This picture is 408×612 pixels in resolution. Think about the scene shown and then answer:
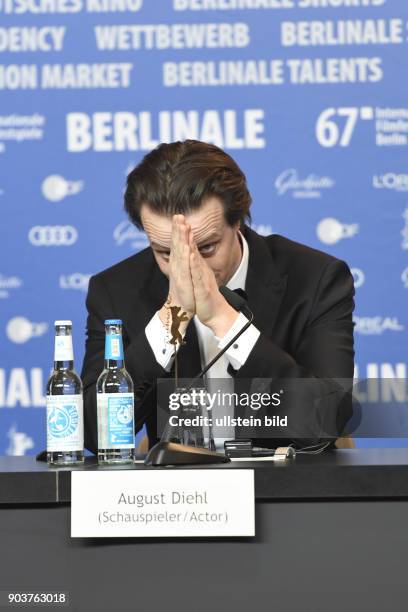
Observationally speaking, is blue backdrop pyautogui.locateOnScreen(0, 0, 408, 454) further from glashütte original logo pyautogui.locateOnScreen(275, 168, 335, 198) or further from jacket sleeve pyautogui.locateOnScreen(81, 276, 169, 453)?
jacket sleeve pyautogui.locateOnScreen(81, 276, 169, 453)

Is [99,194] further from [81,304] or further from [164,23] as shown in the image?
[164,23]

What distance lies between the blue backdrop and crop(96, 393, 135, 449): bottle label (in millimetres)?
1907

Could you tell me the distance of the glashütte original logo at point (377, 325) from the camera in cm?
354

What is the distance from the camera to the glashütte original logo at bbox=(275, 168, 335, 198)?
355 cm

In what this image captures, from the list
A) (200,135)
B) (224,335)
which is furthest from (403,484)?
(200,135)

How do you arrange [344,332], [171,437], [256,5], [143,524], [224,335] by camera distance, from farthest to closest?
[256,5] < [344,332] < [224,335] < [171,437] < [143,524]

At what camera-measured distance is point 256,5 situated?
354 centimetres

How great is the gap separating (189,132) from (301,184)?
414 millimetres

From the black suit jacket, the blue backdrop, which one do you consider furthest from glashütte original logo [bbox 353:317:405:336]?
the black suit jacket

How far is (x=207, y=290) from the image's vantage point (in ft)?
6.73

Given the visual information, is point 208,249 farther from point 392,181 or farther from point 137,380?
point 392,181

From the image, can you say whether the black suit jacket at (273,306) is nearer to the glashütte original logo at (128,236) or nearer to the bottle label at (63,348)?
the bottle label at (63,348)

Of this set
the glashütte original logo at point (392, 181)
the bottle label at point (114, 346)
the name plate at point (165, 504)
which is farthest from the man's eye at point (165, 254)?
the glashütte original logo at point (392, 181)

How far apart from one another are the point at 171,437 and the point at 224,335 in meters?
0.41
